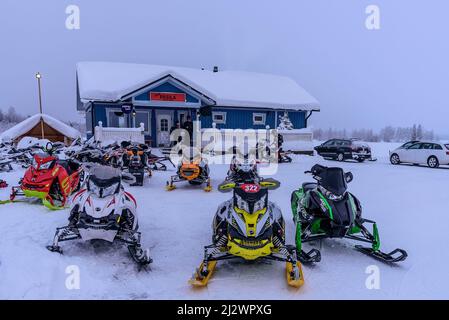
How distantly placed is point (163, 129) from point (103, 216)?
54.9 ft

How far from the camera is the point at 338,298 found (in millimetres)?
3621

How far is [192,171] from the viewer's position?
361 inches

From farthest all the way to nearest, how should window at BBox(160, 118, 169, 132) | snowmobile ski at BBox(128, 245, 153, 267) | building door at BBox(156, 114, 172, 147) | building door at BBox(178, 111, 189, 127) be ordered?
building door at BBox(178, 111, 189, 127), window at BBox(160, 118, 169, 132), building door at BBox(156, 114, 172, 147), snowmobile ski at BBox(128, 245, 153, 267)

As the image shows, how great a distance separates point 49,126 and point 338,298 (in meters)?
22.3

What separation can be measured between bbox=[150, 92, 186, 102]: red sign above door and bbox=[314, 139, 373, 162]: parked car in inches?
365

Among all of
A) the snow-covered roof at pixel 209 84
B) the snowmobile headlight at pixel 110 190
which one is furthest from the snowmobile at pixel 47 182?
the snow-covered roof at pixel 209 84

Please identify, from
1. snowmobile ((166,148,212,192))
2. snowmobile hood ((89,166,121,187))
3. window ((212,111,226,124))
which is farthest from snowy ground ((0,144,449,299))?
window ((212,111,226,124))

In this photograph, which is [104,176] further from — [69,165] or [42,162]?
[69,165]

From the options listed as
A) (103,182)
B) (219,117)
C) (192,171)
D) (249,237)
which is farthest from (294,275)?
(219,117)

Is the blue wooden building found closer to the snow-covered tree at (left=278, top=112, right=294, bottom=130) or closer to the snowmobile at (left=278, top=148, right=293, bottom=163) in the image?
the snow-covered tree at (left=278, top=112, right=294, bottom=130)

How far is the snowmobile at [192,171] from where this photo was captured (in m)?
9.16

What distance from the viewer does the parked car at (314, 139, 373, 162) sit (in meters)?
18.0
